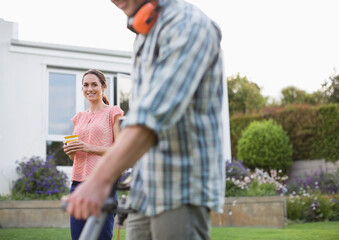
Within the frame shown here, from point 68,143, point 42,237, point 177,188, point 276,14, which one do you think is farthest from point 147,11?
point 276,14

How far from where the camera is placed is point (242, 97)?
1141 inches

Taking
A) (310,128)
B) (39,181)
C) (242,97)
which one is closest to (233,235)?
(39,181)

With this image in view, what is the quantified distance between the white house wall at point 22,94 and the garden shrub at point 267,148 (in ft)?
22.4

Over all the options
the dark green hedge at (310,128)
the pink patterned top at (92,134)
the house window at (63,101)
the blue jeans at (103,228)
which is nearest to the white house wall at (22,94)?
the house window at (63,101)

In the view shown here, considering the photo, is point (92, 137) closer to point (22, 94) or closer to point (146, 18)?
point (146, 18)

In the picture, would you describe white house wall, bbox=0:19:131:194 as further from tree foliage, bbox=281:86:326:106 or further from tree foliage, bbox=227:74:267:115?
tree foliage, bbox=281:86:326:106

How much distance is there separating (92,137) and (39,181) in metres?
5.55

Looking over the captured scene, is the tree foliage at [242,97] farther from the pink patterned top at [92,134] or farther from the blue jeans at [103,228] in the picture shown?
the blue jeans at [103,228]

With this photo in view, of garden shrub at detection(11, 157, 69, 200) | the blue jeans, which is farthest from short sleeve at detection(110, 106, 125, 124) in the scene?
garden shrub at detection(11, 157, 69, 200)

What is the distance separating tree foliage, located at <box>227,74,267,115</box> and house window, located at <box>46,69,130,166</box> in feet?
61.1

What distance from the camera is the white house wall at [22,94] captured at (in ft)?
30.6

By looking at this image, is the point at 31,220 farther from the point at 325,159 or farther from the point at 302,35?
the point at 302,35

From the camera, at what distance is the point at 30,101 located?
9617 millimetres

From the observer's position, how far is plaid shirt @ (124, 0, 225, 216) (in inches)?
45.2
